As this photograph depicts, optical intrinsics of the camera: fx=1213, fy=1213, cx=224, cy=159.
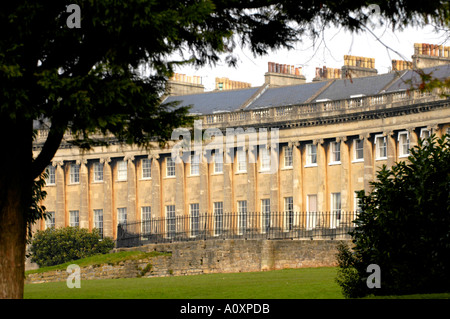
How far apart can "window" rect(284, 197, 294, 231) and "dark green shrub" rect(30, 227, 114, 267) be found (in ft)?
38.3

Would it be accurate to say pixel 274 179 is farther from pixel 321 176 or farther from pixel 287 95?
pixel 287 95

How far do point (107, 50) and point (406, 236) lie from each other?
7.60 m

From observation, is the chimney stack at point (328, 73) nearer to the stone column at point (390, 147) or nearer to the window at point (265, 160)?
the window at point (265, 160)

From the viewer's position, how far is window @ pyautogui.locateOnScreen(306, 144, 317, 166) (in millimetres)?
77312

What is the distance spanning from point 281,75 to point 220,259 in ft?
120

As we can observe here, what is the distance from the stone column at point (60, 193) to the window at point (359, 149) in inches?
971

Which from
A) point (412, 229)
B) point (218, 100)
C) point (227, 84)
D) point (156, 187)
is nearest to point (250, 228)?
point (156, 187)

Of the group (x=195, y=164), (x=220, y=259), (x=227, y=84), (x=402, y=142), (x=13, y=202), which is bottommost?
(x=220, y=259)

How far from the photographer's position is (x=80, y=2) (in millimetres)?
22156

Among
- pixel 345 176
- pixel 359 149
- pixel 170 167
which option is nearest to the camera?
pixel 345 176

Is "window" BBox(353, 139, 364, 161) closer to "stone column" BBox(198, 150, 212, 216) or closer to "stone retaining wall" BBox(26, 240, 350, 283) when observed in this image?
"stone column" BBox(198, 150, 212, 216)

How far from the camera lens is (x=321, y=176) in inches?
2990

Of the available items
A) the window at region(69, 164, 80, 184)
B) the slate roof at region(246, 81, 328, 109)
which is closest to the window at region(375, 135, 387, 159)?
the slate roof at region(246, 81, 328, 109)

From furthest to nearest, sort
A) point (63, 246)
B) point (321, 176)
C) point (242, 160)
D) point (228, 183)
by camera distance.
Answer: point (228, 183), point (242, 160), point (63, 246), point (321, 176)
